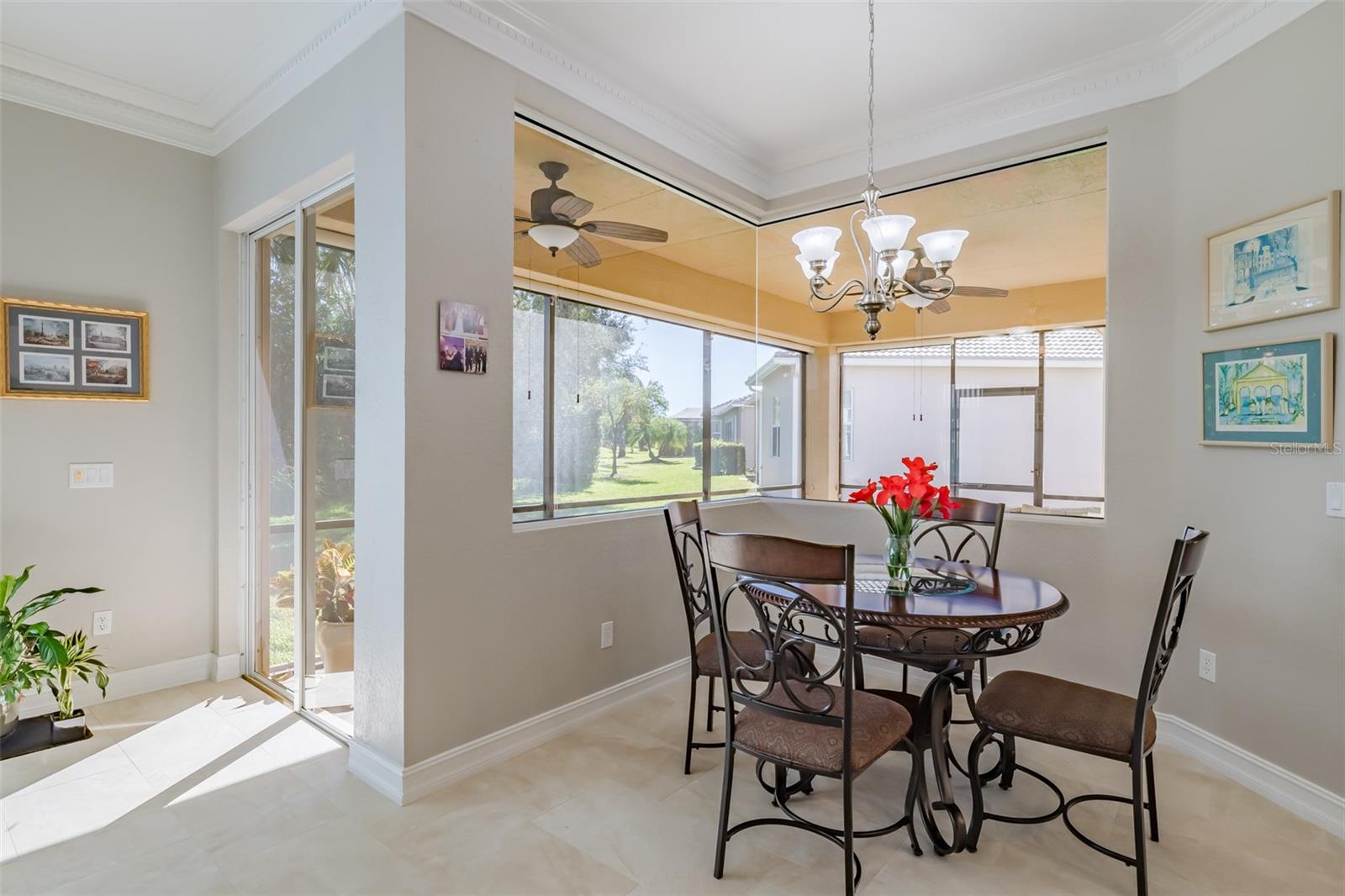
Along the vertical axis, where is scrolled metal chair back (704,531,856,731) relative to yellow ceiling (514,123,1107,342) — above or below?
below

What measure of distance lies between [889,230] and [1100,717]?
1.74 meters

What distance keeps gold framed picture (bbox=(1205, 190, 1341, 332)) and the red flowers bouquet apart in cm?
144

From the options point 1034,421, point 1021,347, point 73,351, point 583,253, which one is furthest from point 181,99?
point 1034,421

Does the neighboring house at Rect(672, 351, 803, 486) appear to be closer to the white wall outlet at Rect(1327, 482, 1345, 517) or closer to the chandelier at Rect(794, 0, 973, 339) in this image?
the chandelier at Rect(794, 0, 973, 339)

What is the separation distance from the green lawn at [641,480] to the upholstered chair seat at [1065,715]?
6.12 ft

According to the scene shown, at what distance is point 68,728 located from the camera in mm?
2857

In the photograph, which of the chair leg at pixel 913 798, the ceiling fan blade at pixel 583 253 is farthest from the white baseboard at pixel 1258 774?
the ceiling fan blade at pixel 583 253

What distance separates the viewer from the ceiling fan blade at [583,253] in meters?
3.13

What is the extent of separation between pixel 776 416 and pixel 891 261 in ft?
A: 6.15

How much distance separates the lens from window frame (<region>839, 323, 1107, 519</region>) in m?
3.20

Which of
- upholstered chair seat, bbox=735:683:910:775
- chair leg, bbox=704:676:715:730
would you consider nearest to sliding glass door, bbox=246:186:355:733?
chair leg, bbox=704:676:715:730

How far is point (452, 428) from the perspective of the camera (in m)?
2.51

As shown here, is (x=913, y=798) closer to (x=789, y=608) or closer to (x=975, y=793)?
(x=975, y=793)

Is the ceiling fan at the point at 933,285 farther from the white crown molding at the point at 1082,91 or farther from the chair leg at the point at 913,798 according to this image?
the chair leg at the point at 913,798
